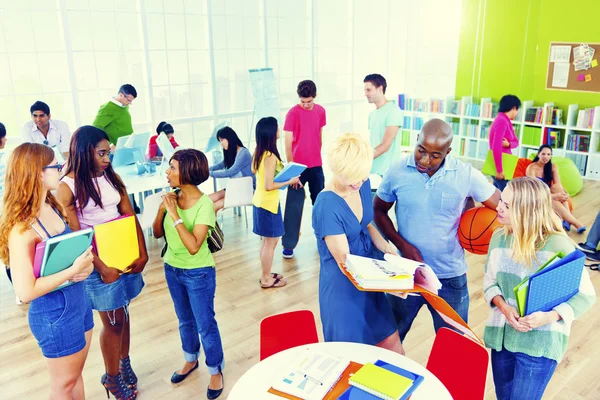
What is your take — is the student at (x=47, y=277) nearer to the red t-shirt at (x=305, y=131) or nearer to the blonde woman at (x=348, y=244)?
the blonde woman at (x=348, y=244)

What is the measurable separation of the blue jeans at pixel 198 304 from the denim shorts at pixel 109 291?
24 cm

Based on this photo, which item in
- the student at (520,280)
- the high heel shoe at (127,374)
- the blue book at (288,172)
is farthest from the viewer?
the blue book at (288,172)

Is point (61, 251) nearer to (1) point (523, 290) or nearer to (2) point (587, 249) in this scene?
(1) point (523, 290)

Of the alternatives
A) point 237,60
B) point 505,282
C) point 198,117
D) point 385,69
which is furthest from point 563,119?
point 505,282

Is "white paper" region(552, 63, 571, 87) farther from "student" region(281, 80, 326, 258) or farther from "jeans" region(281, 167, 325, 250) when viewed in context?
"jeans" region(281, 167, 325, 250)

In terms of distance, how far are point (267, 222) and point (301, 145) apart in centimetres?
116

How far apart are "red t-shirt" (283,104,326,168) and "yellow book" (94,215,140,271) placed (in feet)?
9.20

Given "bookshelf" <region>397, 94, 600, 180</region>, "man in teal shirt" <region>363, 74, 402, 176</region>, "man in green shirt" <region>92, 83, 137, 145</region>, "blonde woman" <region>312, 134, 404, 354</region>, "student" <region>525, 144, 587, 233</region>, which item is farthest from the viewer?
"bookshelf" <region>397, 94, 600, 180</region>

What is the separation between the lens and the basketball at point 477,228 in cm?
262

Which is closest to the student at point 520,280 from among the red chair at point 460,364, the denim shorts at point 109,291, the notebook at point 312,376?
the red chair at point 460,364

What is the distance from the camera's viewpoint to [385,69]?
11070mm

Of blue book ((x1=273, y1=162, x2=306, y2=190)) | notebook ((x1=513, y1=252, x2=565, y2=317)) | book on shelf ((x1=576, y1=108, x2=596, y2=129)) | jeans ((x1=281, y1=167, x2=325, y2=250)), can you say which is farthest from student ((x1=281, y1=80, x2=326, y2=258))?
book on shelf ((x1=576, y1=108, x2=596, y2=129))

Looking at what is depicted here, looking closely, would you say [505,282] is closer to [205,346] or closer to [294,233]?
[205,346]

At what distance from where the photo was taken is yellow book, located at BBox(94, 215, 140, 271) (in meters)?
2.66
